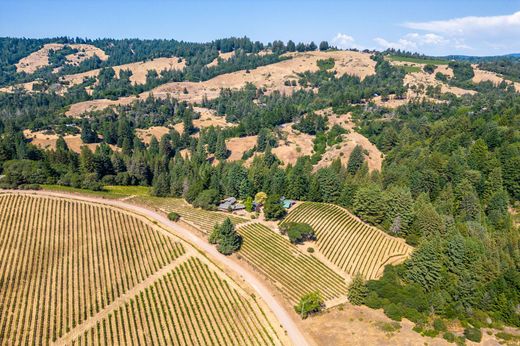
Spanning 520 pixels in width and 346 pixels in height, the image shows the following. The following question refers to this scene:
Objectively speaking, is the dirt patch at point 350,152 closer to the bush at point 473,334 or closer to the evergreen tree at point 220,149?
the evergreen tree at point 220,149

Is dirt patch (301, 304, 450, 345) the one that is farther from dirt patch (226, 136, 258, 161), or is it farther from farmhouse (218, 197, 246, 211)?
dirt patch (226, 136, 258, 161)

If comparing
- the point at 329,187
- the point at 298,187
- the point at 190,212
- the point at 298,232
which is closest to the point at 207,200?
the point at 190,212

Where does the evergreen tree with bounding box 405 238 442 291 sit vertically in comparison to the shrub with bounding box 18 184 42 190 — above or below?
below

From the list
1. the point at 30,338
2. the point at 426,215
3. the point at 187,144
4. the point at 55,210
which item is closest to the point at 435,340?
the point at 426,215

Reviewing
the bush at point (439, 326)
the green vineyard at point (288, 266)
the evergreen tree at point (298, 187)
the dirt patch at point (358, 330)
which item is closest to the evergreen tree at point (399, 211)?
the evergreen tree at point (298, 187)

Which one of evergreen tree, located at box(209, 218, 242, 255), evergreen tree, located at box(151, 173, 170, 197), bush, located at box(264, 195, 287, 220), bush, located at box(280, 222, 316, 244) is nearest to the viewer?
evergreen tree, located at box(209, 218, 242, 255)

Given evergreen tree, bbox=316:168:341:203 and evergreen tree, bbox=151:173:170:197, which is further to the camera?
evergreen tree, bbox=151:173:170:197

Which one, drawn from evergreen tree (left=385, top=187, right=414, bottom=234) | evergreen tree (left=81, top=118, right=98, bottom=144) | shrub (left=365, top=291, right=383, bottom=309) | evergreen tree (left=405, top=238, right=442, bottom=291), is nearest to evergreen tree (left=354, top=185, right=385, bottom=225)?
evergreen tree (left=385, top=187, right=414, bottom=234)
